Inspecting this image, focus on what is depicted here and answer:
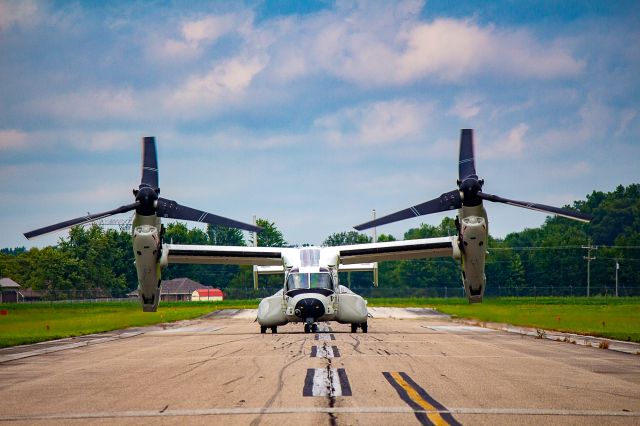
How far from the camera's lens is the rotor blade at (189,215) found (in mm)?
34156

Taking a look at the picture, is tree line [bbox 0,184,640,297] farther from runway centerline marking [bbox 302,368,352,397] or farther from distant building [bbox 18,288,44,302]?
runway centerline marking [bbox 302,368,352,397]

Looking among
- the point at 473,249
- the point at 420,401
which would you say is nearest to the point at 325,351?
the point at 420,401

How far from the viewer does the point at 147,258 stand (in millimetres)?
33688

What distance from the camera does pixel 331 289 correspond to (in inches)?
1260

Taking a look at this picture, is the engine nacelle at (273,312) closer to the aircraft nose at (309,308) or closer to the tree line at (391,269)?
the aircraft nose at (309,308)

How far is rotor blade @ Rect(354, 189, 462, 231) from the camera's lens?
33.9 metres

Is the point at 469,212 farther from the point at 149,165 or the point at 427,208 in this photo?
the point at 149,165

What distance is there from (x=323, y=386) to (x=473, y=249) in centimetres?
2069

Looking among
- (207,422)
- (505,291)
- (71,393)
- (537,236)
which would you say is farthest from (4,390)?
(537,236)

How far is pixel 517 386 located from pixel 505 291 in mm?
120139

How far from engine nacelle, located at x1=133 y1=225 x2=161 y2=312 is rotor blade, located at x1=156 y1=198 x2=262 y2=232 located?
102 centimetres

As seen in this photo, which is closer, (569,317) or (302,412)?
(302,412)

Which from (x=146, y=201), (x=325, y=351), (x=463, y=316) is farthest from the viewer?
(x=463, y=316)

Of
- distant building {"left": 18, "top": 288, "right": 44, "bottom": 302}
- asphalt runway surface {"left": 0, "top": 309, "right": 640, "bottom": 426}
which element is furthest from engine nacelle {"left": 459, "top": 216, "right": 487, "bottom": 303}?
distant building {"left": 18, "top": 288, "right": 44, "bottom": 302}
